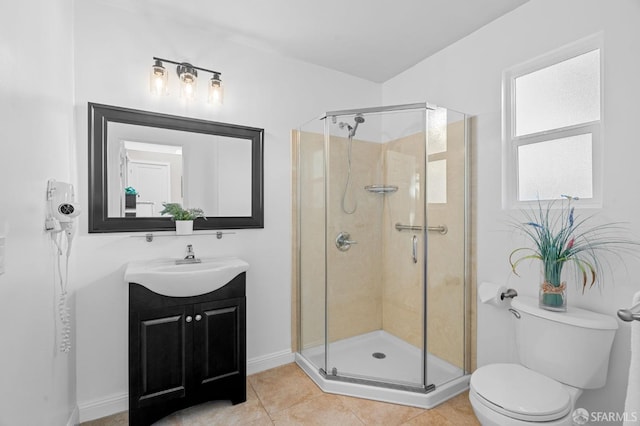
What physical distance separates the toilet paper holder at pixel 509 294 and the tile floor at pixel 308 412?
74cm

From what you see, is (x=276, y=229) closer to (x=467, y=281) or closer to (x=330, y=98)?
(x=330, y=98)

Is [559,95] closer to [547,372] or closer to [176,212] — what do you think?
[547,372]

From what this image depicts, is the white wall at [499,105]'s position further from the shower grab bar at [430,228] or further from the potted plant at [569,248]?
the shower grab bar at [430,228]

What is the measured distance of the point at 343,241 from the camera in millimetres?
2387

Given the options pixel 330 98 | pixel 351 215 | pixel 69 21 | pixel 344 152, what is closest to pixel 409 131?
pixel 344 152

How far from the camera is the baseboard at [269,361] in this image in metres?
2.40

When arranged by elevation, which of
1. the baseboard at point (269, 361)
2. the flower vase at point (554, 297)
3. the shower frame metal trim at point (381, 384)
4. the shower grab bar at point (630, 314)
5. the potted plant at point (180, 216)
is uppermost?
the potted plant at point (180, 216)

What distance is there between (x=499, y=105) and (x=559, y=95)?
12.6 inches

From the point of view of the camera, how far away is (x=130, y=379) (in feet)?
5.60

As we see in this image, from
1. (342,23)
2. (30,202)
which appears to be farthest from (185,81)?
(30,202)

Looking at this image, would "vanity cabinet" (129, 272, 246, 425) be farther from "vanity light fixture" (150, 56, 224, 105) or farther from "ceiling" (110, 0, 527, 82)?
"ceiling" (110, 0, 527, 82)

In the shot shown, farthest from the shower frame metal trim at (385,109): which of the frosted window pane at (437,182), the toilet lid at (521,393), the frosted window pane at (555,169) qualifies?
the toilet lid at (521,393)

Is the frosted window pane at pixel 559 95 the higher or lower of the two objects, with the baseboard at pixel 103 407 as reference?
higher

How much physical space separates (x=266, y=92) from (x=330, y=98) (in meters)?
0.62
